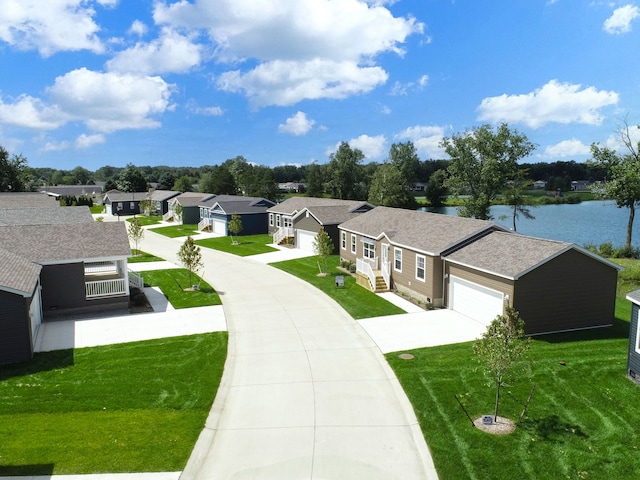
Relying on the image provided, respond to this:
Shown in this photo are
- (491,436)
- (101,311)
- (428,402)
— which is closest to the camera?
(491,436)

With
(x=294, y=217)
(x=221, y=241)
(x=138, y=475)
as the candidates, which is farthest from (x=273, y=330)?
(x=221, y=241)

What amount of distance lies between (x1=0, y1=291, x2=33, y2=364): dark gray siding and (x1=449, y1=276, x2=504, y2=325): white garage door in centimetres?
1812

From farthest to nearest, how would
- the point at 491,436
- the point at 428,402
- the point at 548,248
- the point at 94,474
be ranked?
the point at 548,248 → the point at 428,402 → the point at 491,436 → the point at 94,474

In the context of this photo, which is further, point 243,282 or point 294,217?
point 294,217

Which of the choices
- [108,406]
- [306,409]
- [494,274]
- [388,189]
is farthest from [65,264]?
[388,189]

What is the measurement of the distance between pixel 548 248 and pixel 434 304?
20.7 feet

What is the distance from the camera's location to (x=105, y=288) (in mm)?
22797

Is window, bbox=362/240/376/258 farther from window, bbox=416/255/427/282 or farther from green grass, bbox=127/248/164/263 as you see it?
green grass, bbox=127/248/164/263

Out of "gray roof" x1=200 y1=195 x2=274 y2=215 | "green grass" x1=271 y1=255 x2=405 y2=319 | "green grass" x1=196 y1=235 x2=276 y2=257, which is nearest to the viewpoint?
"green grass" x1=271 y1=255 x2=405 y2=319

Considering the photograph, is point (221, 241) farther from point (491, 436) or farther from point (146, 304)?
point (491, 436)

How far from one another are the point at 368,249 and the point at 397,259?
4.67 meters

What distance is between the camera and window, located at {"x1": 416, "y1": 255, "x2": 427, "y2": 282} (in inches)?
955

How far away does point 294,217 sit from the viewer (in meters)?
42.6

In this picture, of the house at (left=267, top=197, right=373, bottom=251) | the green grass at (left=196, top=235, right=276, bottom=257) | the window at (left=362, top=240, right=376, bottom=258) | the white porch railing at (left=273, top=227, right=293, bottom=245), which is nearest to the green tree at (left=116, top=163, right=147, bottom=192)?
the green grass at (left=196, top=235, right=276, bottom=257)
